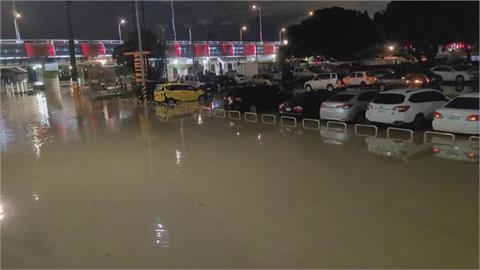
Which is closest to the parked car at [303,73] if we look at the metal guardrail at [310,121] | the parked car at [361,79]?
the parked car at [361,79]

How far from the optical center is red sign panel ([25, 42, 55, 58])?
234 ft

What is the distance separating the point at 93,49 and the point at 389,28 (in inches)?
2185

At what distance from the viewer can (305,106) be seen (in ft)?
62.9

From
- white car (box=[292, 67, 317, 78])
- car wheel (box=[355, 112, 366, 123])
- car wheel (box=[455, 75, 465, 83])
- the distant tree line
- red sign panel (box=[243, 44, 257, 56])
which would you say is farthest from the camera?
red sign panel (box=[243, 44, 257, 56])

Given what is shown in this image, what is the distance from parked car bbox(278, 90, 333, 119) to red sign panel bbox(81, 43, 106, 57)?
68.7 metres

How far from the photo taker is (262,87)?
922 inches

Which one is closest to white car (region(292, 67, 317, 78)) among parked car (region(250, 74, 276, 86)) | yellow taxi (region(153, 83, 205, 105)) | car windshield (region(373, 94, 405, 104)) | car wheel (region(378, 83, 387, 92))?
parked car (region(250, 74, 276, 86))

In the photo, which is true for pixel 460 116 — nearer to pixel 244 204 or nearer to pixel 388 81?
pixel 244 204

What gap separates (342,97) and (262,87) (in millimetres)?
6567

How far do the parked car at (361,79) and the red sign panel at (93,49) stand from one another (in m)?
60.1

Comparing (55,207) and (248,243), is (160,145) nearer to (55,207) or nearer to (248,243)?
(55,207)

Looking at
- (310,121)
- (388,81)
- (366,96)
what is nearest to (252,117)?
(310,121)

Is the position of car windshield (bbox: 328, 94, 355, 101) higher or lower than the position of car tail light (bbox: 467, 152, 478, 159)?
higher

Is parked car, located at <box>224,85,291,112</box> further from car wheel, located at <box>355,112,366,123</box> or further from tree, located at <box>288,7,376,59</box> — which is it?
tree, located at <box>288,7,376,59</box>
